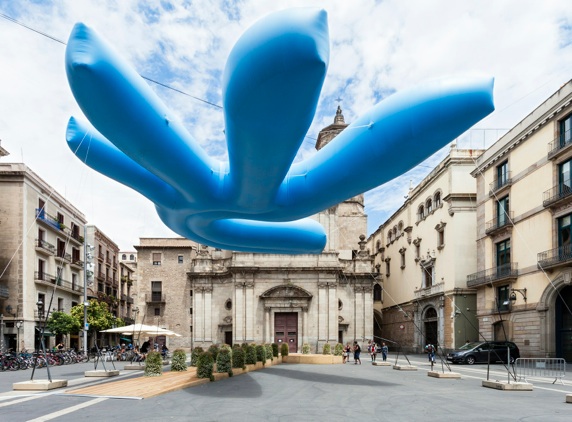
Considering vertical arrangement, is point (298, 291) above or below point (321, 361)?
above

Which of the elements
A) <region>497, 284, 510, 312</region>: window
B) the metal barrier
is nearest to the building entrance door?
<region>497, 284, 510, 312</region>: window

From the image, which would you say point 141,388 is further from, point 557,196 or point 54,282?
point 54,282

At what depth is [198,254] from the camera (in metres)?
47.2

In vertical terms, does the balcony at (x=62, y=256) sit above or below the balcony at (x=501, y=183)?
below

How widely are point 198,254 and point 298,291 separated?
9.75 m

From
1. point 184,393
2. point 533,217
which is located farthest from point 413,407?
point 533,217

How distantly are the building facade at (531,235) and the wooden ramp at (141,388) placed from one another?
16.4m

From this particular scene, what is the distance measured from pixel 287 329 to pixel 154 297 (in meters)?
16.3

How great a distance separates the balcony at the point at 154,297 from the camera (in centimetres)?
5309

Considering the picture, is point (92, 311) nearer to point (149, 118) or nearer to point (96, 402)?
point (96, 402)

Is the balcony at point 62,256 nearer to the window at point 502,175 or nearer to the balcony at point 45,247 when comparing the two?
the balcony at point 45,247

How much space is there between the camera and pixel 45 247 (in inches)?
1631

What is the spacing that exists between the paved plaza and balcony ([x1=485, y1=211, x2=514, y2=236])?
609 inches

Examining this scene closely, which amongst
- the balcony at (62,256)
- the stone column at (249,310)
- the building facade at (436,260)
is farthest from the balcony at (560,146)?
the balcony at (62,256)
